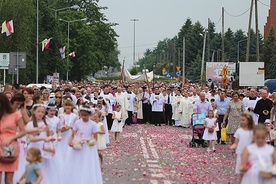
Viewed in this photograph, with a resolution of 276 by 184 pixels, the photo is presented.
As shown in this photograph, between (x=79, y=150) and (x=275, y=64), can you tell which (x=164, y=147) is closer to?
(x=79, y=150)

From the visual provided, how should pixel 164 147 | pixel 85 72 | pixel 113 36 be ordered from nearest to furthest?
1. pixel 164 147
2. pixel 85 72
3. pixel 113 36

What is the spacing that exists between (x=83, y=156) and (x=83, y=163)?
0.40 feet

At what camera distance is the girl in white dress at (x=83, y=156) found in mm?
12523

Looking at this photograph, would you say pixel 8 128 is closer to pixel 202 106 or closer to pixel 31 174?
pixel 31 174

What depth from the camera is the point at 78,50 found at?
9569cm

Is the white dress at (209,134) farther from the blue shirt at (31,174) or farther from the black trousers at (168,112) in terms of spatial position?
the black trousers at (168,112)

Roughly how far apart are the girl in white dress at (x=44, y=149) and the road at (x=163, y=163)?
2.94 m

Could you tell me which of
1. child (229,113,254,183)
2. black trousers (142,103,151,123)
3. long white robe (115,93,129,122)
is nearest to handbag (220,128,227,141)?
long white robe (115,93,129,122)

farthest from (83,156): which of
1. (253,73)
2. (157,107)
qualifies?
(253,73)

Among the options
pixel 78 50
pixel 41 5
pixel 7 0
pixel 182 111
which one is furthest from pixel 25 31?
pixel 78 50

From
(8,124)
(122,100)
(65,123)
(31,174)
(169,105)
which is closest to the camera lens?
(31,174)

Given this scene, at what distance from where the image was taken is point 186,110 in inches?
1401

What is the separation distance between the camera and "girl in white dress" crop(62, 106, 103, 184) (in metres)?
12.5

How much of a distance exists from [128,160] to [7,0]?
139 ft
